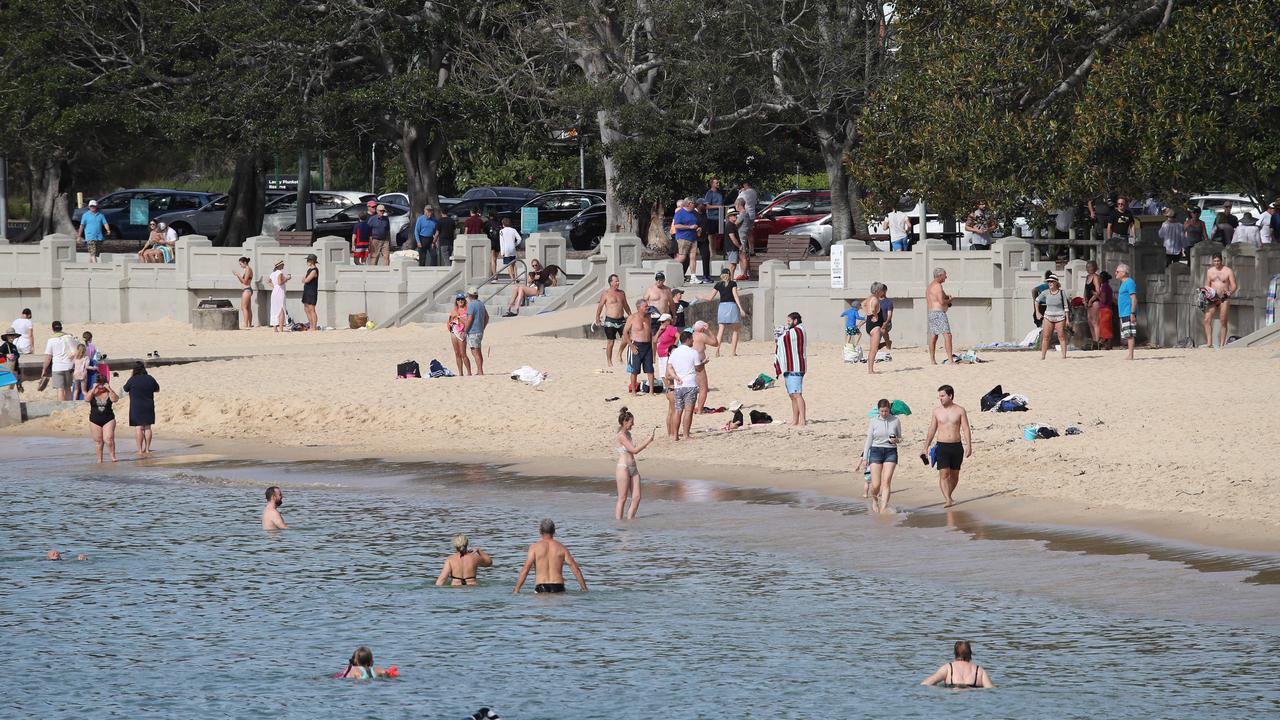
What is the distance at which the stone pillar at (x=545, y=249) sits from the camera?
129ft

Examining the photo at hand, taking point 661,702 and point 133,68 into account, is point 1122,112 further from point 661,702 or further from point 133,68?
point 133,68

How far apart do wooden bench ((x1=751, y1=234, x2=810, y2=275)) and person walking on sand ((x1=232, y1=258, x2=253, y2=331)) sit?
11049 mm

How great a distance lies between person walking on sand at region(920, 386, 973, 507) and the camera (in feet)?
64.8

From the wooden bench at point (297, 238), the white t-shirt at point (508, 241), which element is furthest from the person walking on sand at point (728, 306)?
the wooden bench at point (297, 238)

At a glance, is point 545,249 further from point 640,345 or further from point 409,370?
point 640,345

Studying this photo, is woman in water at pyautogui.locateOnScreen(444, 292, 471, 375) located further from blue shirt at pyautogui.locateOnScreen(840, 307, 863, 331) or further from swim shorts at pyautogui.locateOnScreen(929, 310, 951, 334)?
swim shorts at pyautogui.locateOnScreen(929, 310, 951, 334)

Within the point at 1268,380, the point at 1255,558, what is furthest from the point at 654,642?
the point at 1268,380

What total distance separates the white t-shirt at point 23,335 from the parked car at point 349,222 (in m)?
13.9

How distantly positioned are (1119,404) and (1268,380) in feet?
7.92

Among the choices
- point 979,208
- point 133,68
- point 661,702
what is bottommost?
point 661,702

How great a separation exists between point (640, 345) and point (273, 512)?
7608 mm

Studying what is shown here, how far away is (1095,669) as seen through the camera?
609 inches

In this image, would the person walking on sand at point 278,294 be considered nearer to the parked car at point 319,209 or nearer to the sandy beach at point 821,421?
the sandy beach at point 821,421

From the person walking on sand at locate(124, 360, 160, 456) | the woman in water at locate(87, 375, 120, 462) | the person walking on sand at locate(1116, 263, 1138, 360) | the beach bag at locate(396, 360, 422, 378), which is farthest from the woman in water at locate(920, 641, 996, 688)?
the beach bag at locate(396, 360, 422, 378)
